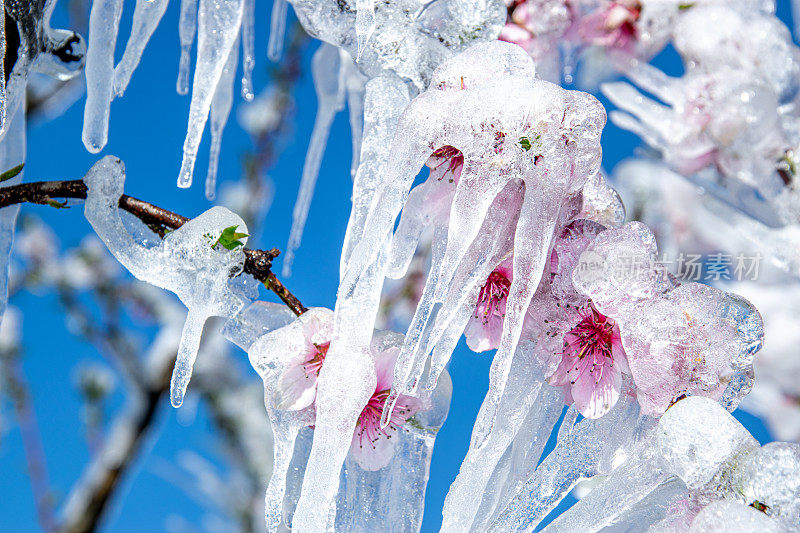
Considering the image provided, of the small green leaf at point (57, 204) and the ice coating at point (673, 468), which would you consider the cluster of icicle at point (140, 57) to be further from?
the ice coating at point (673, 468)

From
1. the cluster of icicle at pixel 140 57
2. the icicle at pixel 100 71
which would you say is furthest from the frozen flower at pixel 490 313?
the icicle at pixel 100 71

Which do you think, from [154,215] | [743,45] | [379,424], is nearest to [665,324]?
[379,424]

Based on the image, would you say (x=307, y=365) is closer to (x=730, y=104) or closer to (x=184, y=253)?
(x=184, y=253)

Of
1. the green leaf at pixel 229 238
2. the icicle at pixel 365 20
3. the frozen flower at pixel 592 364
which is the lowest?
the frozen flower at pixel 592 364

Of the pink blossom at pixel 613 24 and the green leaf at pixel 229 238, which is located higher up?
the green leaf at pixel 229 238

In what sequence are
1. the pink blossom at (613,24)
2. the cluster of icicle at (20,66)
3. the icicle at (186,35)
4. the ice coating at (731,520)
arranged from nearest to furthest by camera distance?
the ice coating at (731,520)
the cluster of icicle at (20,66)
the icicle at (186,35)
the pink blossom at (613,24)

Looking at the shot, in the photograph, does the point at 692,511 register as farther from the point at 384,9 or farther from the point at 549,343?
the point at 384,9

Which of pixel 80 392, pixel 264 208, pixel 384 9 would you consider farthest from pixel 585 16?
pixel 80 392

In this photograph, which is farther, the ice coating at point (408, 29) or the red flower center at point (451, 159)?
the ice coating at point (408, 29)
